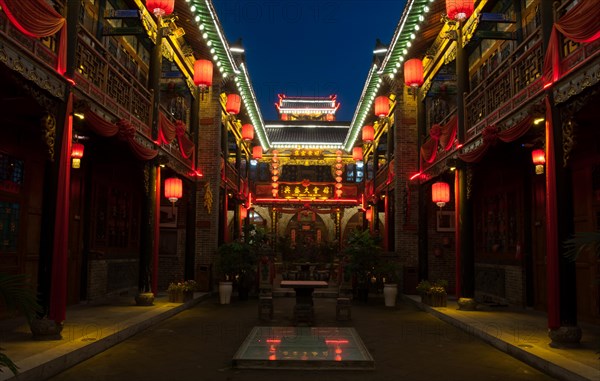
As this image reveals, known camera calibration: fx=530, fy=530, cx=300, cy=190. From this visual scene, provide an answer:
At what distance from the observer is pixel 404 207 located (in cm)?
1614

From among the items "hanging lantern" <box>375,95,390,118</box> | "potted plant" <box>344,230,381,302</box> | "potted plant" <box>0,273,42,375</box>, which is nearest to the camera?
"potted plant" <box>0,273,42,375</box>

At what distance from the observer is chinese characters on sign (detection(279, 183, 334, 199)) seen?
97.5 ft

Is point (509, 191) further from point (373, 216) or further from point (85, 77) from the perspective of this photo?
point (373, 216)

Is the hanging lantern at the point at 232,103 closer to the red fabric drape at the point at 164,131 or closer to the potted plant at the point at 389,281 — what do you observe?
the red fabric drape at the point at 164,131

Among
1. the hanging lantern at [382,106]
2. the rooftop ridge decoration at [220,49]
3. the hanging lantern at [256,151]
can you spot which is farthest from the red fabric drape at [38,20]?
the hanging lantern at [256,151]

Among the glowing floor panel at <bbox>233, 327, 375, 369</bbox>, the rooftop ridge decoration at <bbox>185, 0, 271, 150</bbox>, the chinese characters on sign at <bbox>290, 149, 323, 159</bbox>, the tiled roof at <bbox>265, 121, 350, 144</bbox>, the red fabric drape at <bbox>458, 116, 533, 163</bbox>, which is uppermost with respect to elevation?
the tiled roof at <bbox>265, 121, 350, 144</bbox>

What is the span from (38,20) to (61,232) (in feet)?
8.95

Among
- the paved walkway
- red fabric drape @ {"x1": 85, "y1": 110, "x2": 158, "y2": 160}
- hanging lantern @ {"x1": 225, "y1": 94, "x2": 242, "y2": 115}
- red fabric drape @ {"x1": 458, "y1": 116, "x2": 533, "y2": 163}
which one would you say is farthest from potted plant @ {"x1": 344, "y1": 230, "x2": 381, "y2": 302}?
red fabric drape @ {"x1": 85, "y1": 110, "x2": 158, "y2": 160}

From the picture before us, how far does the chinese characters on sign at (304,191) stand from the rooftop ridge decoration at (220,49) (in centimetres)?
878

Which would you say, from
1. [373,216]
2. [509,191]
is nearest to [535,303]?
[509,191]

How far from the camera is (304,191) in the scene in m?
29.7

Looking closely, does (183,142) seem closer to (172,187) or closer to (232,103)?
(172,187)

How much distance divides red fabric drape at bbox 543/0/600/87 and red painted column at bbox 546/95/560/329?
381mm

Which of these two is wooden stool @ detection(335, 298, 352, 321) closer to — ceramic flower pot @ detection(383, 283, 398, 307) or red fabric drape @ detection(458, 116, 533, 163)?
ceramic flower pot @ detection(383, 283, 398, 307)
